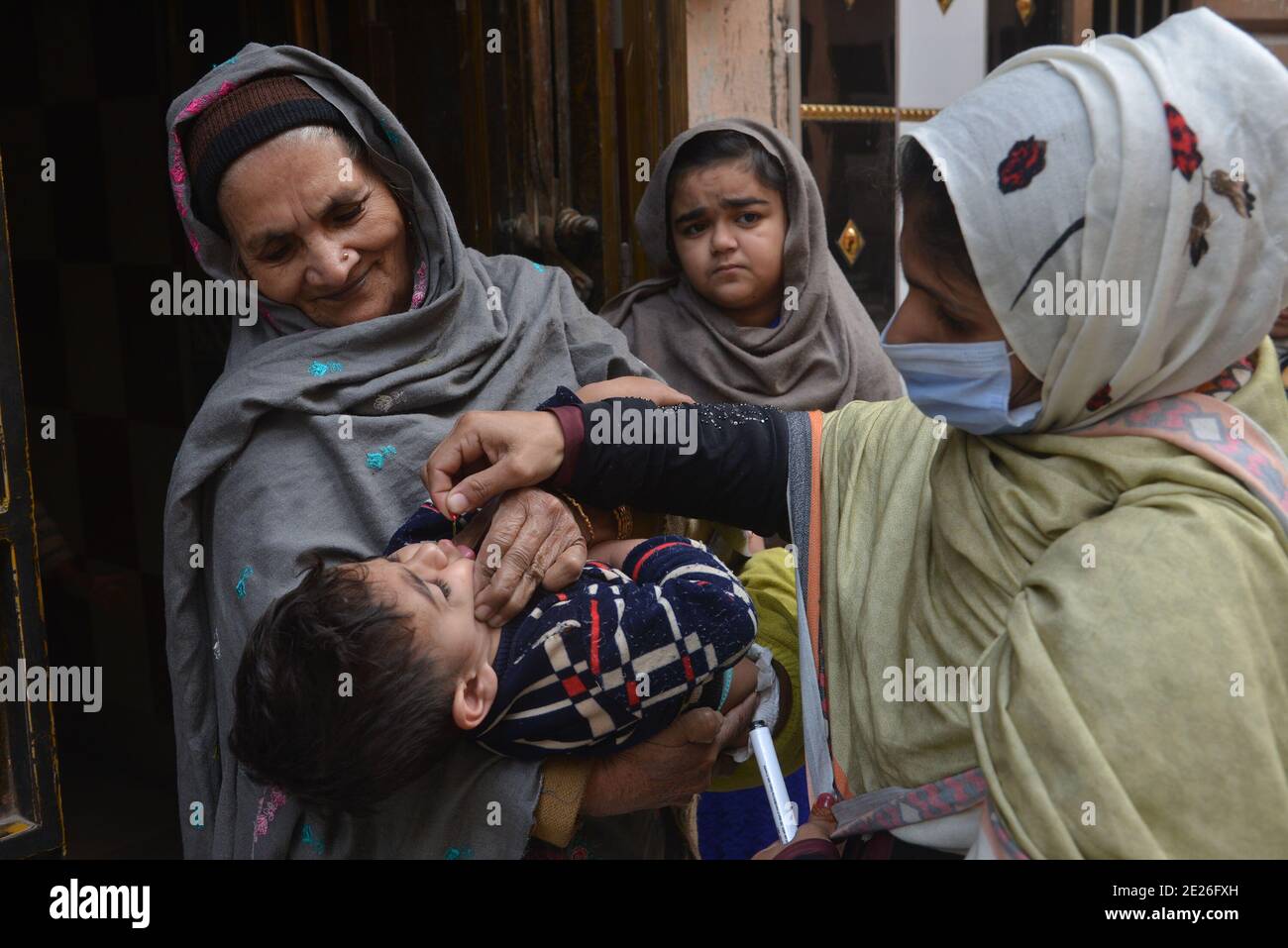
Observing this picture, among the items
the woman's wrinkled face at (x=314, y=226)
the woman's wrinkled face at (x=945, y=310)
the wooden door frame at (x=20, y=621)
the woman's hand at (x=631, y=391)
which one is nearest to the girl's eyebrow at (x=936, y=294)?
the woman's wrinkled face at (x=945, y=310)

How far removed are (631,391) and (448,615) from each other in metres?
0.54

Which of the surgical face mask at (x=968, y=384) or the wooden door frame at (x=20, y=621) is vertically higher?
the surgical face mask at (x=968, y=384)

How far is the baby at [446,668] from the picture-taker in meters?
1.50

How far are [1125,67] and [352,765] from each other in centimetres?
123

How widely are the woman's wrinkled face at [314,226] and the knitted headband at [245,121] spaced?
0.8 inches

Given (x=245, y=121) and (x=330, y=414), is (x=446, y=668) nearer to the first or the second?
(x=330, y=414)

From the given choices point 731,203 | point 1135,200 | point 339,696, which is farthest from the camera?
point 731,203

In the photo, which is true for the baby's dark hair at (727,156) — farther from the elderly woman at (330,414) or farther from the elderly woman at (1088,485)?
the elderly woman at (1088,485)

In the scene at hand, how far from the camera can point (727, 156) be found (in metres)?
2.87

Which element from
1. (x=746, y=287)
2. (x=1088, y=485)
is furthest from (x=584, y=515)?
(x=746, y=287)

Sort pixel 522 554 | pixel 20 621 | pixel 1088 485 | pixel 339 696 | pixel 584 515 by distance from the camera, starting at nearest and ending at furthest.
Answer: pixel 1088 485, pixel 339 696, pixel 522 554, pixel 584 515, pixel 20 621
